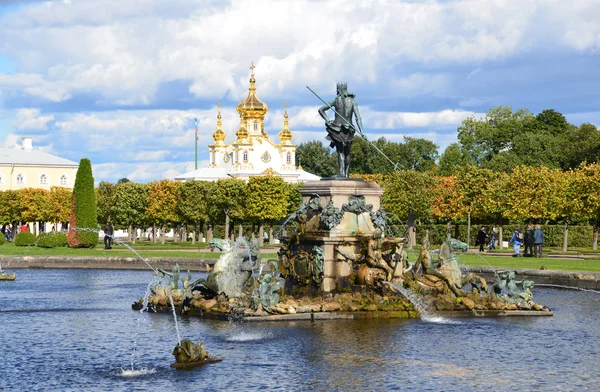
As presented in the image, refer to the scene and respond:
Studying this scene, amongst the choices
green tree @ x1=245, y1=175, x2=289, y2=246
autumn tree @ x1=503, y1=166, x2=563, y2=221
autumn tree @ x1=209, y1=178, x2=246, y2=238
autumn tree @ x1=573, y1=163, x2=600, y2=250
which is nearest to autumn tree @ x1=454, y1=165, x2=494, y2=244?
autumn tree @ x1=503, y1=166, x2=563, y2=221

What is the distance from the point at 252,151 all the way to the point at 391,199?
2786 inches

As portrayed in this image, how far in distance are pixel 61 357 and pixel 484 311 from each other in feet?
32.0

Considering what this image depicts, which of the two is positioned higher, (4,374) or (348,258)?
(348,258)

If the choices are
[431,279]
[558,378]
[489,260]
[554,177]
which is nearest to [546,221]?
[554,177]

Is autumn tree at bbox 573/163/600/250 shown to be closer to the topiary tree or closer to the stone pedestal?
the topiary tree

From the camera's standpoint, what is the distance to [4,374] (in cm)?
1573

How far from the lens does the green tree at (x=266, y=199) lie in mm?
73188

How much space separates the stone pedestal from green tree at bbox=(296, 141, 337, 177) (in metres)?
124

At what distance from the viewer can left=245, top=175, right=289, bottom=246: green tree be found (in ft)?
240

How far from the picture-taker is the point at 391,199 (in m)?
65.3

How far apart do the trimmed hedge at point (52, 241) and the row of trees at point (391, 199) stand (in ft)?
51.7

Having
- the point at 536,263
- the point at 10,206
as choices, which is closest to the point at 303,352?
the point at 536,263

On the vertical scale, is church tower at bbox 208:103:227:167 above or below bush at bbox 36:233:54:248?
above

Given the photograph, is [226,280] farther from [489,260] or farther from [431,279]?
[489,260]
